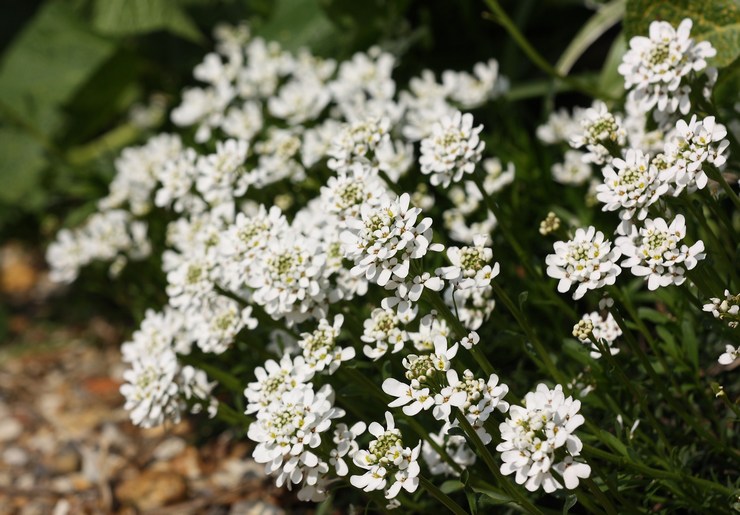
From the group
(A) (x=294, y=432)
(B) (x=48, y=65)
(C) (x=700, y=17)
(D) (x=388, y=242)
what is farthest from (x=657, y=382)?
(B) (x=48, y=65)

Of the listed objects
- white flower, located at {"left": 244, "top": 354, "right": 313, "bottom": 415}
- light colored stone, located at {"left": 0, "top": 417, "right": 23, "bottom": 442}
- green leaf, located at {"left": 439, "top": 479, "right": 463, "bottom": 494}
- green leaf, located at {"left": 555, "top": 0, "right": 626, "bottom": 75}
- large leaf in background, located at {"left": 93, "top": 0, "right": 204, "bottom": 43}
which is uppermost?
large leaf in background, located at {"left": 93, "top": 0, "right": 204, "bottom": 43}

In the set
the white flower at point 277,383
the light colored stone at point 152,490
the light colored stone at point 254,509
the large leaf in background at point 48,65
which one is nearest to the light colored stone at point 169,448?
the light colored stone at point 152,490

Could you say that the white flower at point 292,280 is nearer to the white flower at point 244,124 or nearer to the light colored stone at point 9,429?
the white flower at point 244,124

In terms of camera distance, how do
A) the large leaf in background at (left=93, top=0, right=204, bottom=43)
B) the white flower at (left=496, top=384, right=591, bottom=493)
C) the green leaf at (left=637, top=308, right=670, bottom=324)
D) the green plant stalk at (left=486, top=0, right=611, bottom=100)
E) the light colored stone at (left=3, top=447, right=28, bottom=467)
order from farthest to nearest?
1. the large leaf in background at (left=93, top=0, right=204, bottom=43)
2. the light colored stone at (left=3, top=447, right=28, bottom=467)
3. the green plant stalk at (left=486, top=0, right=611, bottom=100)
4. the green leaf at (left=637, top=308, right=670, bottom=324)
5. the white flower at (left=496, top=384, right=591, bottom=493)

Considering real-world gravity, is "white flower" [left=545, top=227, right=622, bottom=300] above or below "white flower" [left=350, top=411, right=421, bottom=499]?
above

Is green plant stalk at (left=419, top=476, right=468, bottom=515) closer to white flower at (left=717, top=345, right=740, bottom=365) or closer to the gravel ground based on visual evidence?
white flower at (left=717, top=345, right=740, bottom=365)

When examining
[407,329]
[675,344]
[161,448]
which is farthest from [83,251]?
[675,344]

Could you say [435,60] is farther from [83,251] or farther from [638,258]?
[638,258]

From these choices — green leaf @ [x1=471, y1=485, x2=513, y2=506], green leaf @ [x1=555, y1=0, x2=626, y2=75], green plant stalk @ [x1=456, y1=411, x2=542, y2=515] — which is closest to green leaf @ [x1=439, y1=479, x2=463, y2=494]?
green leaf @ [x1=471, y1=485, x2=513, y2=506]
